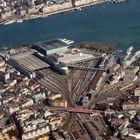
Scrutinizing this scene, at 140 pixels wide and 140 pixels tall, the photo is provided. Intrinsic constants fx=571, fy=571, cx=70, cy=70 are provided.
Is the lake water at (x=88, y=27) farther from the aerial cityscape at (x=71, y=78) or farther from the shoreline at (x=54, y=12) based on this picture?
the shoreline at (x=54, y=12)

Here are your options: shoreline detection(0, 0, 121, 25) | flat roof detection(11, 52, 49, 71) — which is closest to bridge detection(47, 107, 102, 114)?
flat roof detection(11, 52, 49, 71)

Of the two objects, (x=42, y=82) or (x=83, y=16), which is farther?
(x=83, y=16)

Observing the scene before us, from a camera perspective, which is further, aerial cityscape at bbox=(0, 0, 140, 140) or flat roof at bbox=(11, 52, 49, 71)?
flat roof at bbox=(11, 52, 49, 71)

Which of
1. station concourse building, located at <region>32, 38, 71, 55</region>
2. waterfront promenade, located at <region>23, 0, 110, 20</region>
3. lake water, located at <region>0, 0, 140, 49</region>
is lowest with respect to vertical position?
lake water, located at <region>0, 0, 140, 49</region>

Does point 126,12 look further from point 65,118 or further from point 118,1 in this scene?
point 65,118

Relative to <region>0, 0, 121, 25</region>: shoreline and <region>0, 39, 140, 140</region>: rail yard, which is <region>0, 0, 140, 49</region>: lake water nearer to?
<region>0, 0, 121, 25</region>: shoreline

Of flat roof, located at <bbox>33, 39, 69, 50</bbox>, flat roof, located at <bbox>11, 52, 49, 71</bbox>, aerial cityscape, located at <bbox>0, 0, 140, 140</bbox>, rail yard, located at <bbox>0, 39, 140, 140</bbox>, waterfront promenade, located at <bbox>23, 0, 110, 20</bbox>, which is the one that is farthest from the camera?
waterfront promenade, located at <bbox>23, 0, 110, 20</bbox>

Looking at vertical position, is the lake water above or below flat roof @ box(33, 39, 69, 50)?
below

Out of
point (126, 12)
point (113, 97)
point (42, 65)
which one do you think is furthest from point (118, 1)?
point (113, 97)
